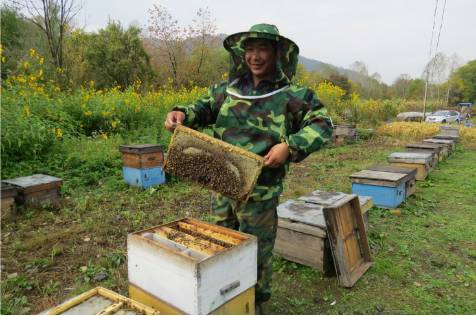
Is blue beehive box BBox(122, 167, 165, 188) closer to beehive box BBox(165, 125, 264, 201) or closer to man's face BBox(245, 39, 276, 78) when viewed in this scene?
beehive box BBox(165, 125, 264, 201)

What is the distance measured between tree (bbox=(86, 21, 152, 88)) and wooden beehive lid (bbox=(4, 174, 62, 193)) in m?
17.4

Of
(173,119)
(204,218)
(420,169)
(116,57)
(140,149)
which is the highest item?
(116,57)

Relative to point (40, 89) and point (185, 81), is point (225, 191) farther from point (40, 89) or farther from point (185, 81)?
point (185, 81)

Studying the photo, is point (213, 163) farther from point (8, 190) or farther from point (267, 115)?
point (8, 190)

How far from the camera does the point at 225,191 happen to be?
6.86ft

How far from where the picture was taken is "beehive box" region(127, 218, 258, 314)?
5.39 feet

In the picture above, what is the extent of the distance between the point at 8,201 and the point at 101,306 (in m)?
3.75

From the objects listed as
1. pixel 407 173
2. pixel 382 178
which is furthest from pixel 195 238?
pixel 407 173

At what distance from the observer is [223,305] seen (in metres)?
1.80

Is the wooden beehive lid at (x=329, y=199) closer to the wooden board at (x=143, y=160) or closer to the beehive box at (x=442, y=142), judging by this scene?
the wooden board at (x=143, y=160)

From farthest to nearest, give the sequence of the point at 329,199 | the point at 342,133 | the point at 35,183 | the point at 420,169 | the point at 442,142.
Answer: the point at 342,133
the point at 442,142
the point at 420,169
the point at 35,183
the point at 329,199

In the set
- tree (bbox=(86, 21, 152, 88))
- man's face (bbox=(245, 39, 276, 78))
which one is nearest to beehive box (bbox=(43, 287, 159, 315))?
man's face (bbox=(245, 39, 276, 78))

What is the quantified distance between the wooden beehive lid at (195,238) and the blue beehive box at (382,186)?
3710 mm

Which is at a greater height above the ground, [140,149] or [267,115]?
[267,115]
